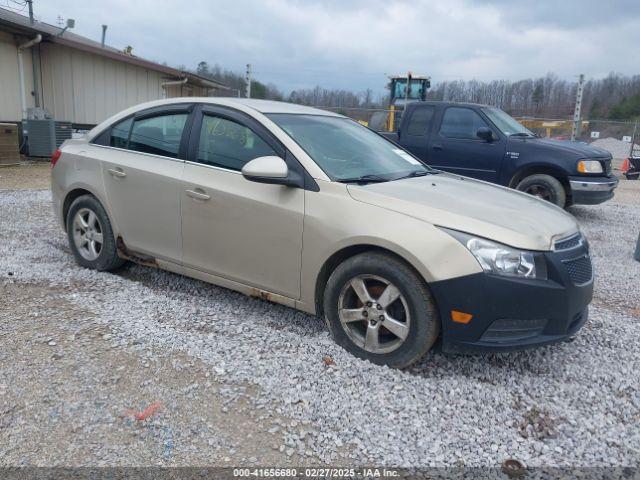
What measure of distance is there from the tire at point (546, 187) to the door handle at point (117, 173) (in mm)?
6240

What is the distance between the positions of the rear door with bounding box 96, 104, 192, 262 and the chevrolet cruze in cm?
1

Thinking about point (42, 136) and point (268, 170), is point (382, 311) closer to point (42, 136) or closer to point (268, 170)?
point (268, 170)

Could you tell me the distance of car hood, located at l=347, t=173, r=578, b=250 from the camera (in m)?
3.11

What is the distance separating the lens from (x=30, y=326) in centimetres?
381

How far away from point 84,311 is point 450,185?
9.73 ft

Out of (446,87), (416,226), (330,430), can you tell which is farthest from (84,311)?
(446,87)

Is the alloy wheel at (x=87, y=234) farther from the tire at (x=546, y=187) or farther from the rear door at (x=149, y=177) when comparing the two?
the tire at (x=546, y=187)

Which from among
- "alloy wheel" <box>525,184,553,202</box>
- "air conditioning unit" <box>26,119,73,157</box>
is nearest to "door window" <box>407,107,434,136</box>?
"alloy wheel" <box>525,184,553,202</box>

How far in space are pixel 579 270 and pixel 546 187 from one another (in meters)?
5.63

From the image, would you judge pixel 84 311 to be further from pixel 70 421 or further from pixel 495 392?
pixel 495 392

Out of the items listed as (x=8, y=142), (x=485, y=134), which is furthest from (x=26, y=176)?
(x=485, y=134)

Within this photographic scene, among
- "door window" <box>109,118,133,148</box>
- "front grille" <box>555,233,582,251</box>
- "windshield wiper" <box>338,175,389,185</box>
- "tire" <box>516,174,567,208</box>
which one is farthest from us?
"tire" <box>516,174,567,208</box>

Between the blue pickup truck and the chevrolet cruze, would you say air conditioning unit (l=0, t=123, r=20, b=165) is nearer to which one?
the chevrolet cruze

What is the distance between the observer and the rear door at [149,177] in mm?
4316
